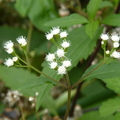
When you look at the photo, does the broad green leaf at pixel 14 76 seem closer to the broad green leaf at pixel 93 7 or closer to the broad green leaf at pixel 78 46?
the broad green leaf at pixel 78 46

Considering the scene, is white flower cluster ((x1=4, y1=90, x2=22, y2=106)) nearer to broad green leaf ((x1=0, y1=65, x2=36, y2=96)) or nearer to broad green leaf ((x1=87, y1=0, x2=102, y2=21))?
broad green leaf ((x1=0, y1=65, x2=36, y2=96))

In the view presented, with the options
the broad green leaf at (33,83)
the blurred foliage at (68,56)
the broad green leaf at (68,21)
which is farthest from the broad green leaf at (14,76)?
the broad green leaf at (33,83)

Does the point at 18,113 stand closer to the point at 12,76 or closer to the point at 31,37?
the point at 12,76

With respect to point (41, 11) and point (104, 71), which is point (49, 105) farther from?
point (104, 71)

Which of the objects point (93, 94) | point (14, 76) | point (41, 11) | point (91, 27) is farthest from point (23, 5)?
point (93, 94)

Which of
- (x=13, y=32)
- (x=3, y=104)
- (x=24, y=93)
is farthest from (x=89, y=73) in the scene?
(x=13, y=32)

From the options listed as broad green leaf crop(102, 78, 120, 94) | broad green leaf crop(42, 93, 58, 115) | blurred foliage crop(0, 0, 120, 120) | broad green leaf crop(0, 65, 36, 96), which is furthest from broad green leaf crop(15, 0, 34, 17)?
broad green leaf crop(102, 78, 120, 94)
